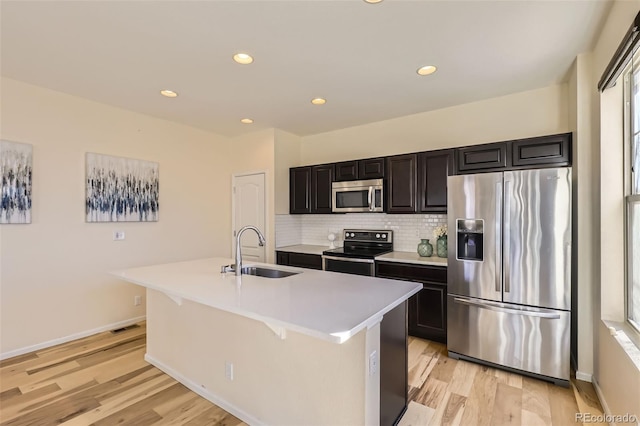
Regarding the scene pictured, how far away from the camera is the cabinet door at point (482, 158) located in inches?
112

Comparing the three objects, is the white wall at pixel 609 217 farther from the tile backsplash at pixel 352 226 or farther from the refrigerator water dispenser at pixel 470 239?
the tile backsplash at pixel 352 226

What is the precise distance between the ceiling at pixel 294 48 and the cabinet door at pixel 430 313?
2094 mm

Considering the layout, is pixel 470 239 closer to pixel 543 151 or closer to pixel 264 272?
pixel 543 151

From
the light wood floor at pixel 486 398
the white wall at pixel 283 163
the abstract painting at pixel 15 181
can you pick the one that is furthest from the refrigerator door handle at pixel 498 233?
the abstract painting at pixel 15 181

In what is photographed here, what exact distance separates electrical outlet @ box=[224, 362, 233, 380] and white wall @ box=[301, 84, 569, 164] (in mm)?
3149

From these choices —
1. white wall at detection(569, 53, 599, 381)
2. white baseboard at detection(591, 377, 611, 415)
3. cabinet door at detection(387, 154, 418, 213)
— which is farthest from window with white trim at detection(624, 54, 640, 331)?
cabinet door at detection(387, 154, 418, 213)

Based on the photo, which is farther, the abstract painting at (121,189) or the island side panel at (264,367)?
the abstract painting at (121,189)

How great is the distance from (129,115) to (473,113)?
413 cm

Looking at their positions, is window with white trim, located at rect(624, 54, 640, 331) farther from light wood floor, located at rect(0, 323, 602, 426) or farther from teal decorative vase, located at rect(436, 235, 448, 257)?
teal decorative vase, located at rect(436, 235, 448, 257)

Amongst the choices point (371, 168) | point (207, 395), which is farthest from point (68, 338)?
point (371, 168)

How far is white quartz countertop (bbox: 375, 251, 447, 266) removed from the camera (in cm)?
313

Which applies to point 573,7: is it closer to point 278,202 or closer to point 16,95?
point 278,202

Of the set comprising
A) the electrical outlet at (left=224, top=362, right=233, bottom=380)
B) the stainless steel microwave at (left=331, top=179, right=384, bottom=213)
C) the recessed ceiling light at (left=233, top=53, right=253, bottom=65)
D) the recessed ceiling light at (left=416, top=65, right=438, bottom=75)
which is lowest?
the electrical outlet at (left=224, top=362, right=233, bottom=380)

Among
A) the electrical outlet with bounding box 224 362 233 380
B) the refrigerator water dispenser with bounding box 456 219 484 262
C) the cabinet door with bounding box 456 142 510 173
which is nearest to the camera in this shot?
the electrical outlet with bounding box 224 362 233 380
